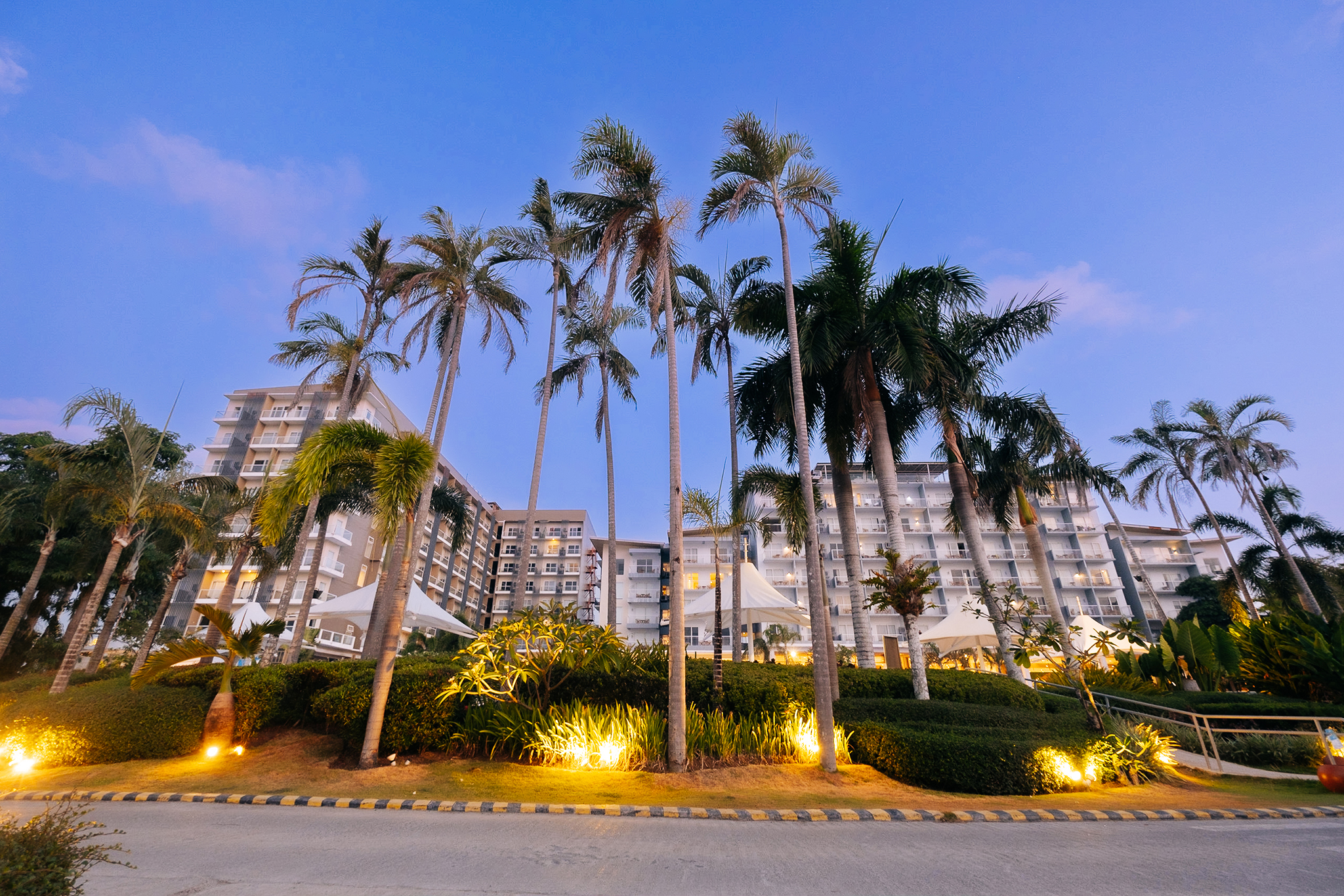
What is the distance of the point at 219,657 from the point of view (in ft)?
36.7

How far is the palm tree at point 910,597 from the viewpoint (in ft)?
39.6

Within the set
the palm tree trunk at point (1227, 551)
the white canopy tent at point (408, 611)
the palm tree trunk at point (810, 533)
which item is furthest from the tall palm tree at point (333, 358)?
the palm tree trunk at point (1227, 551)

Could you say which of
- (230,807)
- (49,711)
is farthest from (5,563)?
(230,807)

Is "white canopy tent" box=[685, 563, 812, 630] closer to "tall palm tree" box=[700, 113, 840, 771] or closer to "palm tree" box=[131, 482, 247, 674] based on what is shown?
"tall palm tree" box=[700, 113, 840, 771]

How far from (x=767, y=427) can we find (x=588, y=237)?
796 cm

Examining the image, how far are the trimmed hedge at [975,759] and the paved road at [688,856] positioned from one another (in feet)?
4.78

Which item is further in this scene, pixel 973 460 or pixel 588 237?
pixel 973 460

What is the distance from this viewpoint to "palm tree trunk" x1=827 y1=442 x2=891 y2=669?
14.2 metres

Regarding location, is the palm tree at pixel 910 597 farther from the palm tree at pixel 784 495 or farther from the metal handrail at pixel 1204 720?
the metal handrail at pixel 1204 720

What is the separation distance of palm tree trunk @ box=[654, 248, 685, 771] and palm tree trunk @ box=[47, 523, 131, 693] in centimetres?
1346

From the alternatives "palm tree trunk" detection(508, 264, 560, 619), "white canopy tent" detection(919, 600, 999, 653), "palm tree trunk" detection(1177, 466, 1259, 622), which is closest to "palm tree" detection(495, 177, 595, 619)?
"palm tree trunk" detection(508, 264, 560, 619)

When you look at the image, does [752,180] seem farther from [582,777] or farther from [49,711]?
[49,711]

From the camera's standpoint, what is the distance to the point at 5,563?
22.1 meters

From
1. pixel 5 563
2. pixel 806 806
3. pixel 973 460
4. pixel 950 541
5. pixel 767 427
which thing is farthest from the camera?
pixel 950 541
